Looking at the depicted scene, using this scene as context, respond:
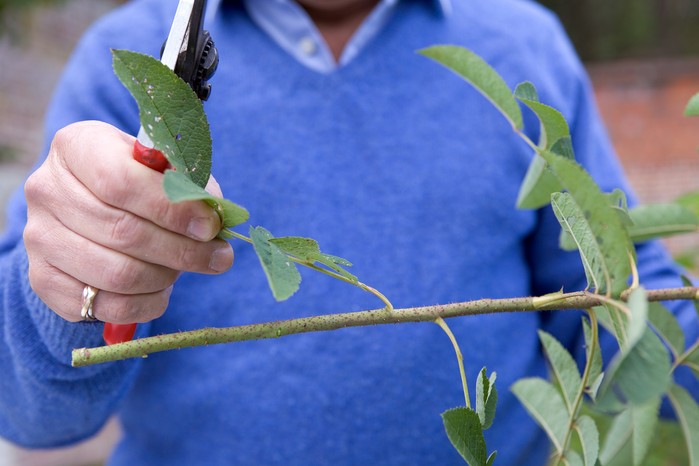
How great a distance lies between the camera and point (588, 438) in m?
0.57

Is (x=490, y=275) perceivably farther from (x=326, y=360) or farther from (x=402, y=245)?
(x=326, y=360)

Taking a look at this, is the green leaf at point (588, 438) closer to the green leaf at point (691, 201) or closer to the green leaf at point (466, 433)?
the green leaf at point (466, 433)

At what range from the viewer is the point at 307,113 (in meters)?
1.21

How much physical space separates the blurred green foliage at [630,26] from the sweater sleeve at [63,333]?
8.40 meters

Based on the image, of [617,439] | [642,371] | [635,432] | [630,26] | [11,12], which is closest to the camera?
[642,371]

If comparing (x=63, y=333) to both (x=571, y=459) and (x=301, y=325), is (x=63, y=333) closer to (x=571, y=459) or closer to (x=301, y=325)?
(x=301, y=325)

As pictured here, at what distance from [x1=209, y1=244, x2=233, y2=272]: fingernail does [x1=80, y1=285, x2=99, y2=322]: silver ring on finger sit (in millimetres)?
118

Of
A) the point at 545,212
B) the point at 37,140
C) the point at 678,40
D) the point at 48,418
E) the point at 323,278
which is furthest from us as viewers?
the point at 678,40

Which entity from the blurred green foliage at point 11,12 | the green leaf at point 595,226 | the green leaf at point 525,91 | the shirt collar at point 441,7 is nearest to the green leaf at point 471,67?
the green leaf at point 525,91

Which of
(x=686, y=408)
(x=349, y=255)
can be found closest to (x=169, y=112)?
(x=686, y=408)

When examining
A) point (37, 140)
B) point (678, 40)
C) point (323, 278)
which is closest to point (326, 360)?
point (323, 278)

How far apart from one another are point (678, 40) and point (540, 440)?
8476 mm

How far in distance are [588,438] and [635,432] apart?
0.20ft

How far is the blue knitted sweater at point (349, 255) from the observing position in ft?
3.56
